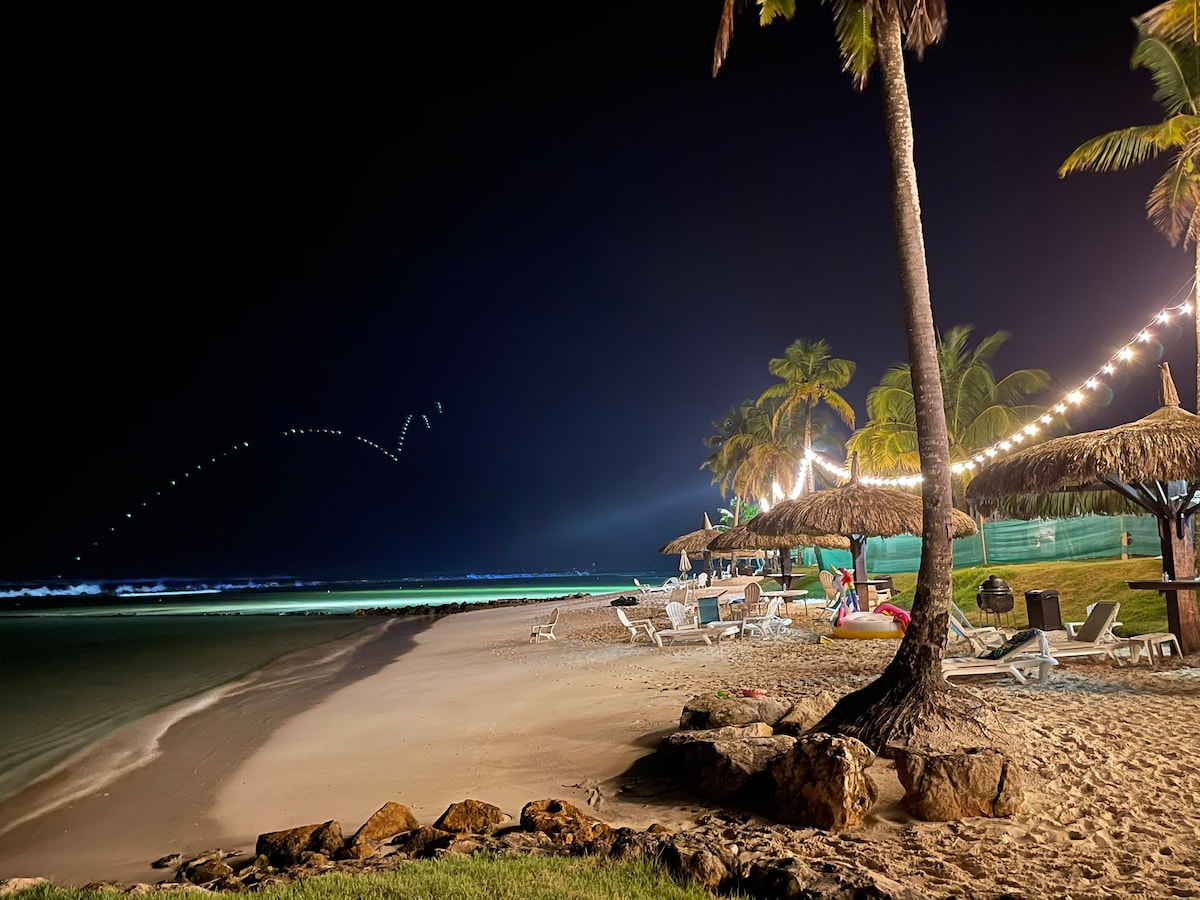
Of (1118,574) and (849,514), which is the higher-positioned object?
(849,514)

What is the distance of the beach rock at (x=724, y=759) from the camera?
4.95 metres

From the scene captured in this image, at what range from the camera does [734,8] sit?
7.45 meters

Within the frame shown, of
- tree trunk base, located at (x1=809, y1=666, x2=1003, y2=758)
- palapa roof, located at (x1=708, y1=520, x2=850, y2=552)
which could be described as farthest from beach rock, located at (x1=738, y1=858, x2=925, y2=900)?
palapa roof, located at (x1=708, y1=520, x2=850, y2=552)

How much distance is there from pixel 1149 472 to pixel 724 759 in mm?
6834

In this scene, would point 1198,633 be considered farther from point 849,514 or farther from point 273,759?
point 273,759

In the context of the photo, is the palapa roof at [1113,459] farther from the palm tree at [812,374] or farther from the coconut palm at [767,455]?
the coconut palm at [767,455]

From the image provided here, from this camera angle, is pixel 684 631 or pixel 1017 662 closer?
pixel 1017 662

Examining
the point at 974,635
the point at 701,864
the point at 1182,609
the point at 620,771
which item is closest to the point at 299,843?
the point at 620,771

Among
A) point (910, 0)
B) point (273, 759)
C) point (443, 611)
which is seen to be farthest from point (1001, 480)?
point (443, 611)

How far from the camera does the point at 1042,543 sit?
840 inches

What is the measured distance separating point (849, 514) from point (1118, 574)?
623 cm

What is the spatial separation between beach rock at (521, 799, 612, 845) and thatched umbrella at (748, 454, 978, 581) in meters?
9.71

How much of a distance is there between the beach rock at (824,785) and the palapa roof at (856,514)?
9261 mm

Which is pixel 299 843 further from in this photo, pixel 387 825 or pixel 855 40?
pixel 855 40
